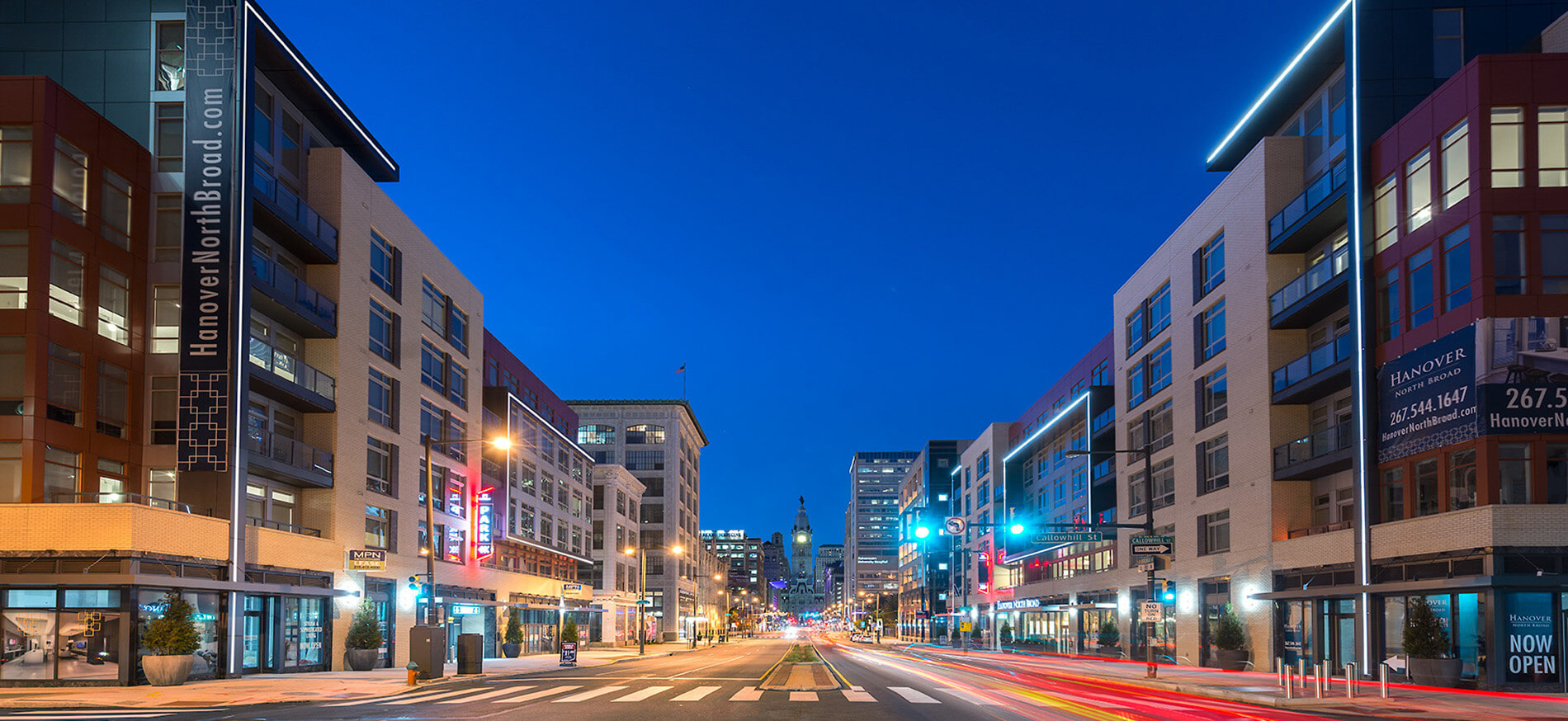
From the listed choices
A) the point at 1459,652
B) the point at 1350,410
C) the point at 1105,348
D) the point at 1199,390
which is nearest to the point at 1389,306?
the point at 1350,410

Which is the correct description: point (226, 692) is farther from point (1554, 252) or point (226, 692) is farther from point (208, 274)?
point (1554, 252)

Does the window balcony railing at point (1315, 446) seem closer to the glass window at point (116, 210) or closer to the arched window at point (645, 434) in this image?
the glass window at point (116, 210)

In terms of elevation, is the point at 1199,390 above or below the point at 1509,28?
below

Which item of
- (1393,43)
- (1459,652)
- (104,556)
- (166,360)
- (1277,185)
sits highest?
(1393,43)

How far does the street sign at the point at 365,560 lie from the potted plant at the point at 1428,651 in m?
35.3

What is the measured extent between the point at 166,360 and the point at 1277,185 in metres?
40.8

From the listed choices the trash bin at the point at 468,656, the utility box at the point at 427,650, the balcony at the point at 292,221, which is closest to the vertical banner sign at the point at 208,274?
the balcony at the point at 292,221

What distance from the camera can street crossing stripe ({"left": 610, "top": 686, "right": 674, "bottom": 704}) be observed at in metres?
27.6

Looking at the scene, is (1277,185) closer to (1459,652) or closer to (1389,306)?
(1389,306)

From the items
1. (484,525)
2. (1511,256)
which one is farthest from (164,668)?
(1511,256)

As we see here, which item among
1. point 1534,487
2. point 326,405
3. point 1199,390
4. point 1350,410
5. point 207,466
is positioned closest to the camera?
point 1534,487

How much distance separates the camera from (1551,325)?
33.0 metres

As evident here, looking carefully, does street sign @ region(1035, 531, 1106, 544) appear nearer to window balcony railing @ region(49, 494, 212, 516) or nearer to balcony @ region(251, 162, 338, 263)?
balcony @ region(251, 162, 338, 263)

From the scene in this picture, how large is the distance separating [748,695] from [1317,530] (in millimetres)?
26499
